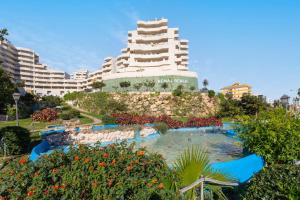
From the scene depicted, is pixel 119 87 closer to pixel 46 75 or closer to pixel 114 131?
pixel 114 131

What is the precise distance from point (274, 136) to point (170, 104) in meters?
41.3

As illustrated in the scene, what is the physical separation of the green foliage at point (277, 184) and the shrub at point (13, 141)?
48.8 ft

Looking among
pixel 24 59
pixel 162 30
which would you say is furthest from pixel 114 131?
pixel 24 59

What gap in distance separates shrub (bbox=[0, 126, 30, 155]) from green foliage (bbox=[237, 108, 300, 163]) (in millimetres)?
14150

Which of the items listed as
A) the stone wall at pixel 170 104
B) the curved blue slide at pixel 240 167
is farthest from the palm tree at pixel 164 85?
the curved blue slide at pixel 240 167

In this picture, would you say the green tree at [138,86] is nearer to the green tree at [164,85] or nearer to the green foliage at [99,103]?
the green tree at [164,85]

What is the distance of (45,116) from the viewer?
115 feet

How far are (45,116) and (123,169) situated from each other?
34206mm

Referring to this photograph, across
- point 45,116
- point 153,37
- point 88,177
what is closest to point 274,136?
point 88,177

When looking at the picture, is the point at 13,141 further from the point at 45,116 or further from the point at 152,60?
the point at 152,60

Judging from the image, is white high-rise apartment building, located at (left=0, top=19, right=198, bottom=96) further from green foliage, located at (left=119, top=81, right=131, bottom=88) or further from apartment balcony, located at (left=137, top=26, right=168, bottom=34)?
green foliage, located at (left=119, top=81, right=131, bottom=88)

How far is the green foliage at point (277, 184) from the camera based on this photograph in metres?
4.77

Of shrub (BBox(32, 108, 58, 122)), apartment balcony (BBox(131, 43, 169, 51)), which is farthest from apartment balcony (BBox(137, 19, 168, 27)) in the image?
shrub (BBox(32, 108, 58, 122))

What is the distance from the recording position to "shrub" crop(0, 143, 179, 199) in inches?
148
